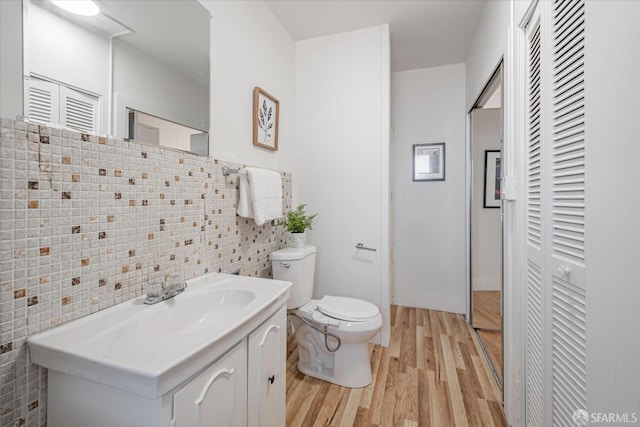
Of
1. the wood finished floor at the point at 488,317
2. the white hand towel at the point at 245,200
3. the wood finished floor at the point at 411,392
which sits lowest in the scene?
the wood finished floor at the point at 411,392

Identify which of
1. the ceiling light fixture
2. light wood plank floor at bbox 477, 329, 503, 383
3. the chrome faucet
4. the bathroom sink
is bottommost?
light wood plank floor at bbox 477, 329, 503, 383

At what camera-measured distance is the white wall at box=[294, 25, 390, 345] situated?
2217mm

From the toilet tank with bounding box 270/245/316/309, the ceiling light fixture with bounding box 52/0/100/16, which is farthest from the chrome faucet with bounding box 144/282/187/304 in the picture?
the ceiling light fixture with bounding box 52/0/100/16

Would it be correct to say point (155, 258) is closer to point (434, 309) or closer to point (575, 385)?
point (575, 385)

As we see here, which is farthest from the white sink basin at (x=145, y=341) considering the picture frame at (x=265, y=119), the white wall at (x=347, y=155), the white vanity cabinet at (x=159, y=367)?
the white wall at (x=347, y=155)

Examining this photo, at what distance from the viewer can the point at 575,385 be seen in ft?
2.67

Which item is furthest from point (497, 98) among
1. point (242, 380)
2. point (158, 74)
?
point (242, 380)

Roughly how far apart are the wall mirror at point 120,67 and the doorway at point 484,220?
233cm

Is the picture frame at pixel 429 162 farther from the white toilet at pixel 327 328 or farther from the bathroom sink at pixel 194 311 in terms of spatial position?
the bathroom sink at pixel 194 311

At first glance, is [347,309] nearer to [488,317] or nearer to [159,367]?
[159,367]

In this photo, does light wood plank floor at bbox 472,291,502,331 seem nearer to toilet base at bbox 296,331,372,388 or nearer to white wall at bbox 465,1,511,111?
toilet base at bbox 296,331,372,388

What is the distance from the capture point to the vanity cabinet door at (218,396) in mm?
675

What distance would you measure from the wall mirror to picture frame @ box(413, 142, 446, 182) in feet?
7.22

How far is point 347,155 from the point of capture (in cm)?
231
